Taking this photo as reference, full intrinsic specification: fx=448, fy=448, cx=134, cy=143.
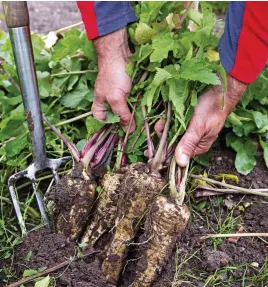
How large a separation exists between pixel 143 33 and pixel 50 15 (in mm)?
1857

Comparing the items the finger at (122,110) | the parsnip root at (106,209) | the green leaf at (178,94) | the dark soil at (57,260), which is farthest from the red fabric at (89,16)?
the dark soil at (57,260)

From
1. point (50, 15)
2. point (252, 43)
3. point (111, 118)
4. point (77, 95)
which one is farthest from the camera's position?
point (50, 15)

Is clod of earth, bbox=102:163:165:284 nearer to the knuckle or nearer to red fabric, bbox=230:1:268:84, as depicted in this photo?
the knuckle

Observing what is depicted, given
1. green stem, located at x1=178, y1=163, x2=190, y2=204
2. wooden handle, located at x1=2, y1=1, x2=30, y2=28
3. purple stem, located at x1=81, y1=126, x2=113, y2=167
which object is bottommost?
green stem, located at x1=178, y1=163, x2=190, y2=204

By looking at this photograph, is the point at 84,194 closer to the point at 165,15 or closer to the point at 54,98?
the point at 54,98

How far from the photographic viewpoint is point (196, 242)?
5.64 feet

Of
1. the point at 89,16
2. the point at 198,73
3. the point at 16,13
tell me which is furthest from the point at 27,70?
the point at 198,73

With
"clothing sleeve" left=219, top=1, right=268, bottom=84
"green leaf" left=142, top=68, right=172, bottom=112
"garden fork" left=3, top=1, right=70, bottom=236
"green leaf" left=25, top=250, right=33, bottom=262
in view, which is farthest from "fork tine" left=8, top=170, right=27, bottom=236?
"clothing sleeve" left=219, top=1, right=268, bottom=84

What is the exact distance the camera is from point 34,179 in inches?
75.2

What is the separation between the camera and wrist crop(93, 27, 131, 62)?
1910 millimetres

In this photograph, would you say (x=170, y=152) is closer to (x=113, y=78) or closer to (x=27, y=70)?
(x=113, y=78)

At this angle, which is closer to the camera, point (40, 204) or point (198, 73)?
point (198, 73)

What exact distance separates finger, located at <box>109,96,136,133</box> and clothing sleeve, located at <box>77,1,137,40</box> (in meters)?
0.28

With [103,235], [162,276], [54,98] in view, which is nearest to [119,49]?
[54,98]
